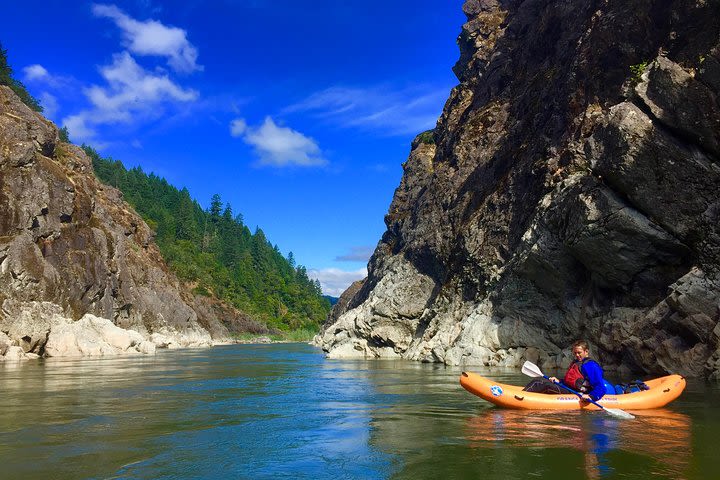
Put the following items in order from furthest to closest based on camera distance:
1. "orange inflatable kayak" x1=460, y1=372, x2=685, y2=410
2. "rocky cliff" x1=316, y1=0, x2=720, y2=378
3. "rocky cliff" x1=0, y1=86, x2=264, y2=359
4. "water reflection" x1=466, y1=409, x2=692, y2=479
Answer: "rocky cliff" x1=0, y1=86, x2=264, y2=359 → "rocky cliff" x1=316, y1=0, x2=720, y2=378 → "orange inflatable kayak" x1=460, y1=372, x2=685, y2=410 → "water reflection" x1=466, y1=409, x2=692, y2=479

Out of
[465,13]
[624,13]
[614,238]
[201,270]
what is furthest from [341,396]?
[201,270]

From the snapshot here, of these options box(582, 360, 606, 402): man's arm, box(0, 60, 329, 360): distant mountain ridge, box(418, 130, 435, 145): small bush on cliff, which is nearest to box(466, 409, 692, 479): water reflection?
box(582, 360, 606, 402): man's arm

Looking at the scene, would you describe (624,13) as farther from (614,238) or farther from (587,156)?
(614,238)

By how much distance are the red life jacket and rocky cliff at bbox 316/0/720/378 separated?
682cm

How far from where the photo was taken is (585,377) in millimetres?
13734

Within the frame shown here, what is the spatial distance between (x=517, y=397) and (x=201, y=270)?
373 ft

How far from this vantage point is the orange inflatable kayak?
13609 millimetres

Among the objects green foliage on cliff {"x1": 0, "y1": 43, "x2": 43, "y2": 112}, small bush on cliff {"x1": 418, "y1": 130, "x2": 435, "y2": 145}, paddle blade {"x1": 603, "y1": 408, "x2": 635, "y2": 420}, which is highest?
green foliage on cliff {"x1": 0, "y1": 43, "x2": 43, "y2": 112}

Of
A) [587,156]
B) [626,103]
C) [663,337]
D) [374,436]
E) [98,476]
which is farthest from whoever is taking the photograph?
[587,156]

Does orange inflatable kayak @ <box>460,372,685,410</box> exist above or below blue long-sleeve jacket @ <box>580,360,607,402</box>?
below

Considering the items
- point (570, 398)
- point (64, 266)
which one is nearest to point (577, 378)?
point (570, 398)

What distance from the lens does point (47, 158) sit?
56438 millimetres

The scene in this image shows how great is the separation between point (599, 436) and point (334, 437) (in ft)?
16.8

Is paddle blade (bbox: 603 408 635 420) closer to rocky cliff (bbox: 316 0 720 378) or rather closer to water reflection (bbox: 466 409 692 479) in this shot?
water reflection (bbox: 466 409 692 479)
